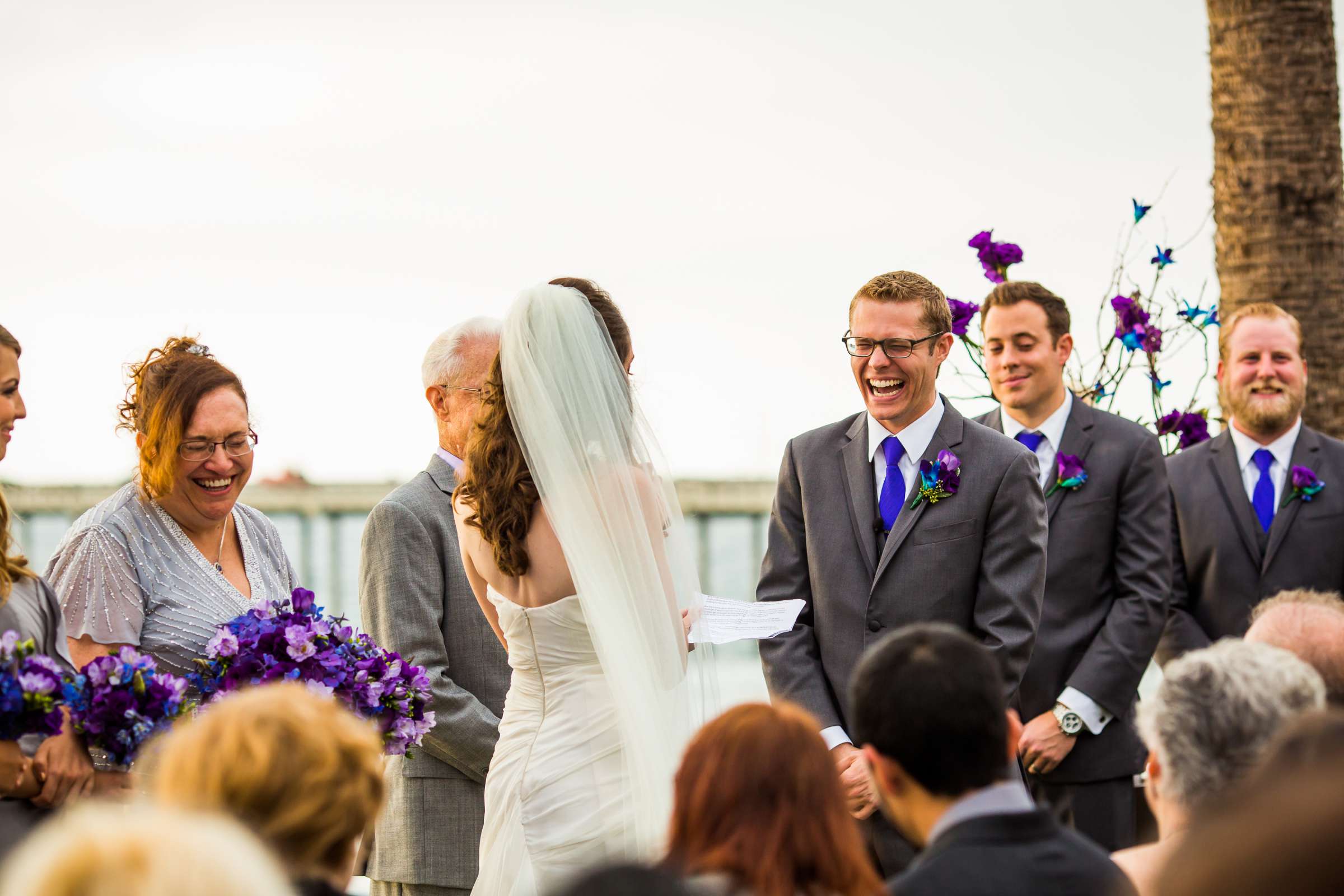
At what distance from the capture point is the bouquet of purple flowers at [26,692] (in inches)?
119

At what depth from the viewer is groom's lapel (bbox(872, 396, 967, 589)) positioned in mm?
4367

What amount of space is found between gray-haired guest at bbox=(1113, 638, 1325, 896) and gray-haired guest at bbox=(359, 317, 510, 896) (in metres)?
2.31

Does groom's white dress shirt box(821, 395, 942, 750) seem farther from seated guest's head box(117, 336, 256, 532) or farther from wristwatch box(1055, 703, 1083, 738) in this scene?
seated guest's head box(117, 336, 256, 532)

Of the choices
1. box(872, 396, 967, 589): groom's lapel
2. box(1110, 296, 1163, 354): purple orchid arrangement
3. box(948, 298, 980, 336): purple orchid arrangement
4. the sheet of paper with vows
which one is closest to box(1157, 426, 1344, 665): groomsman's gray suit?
box(1110, 296, 1163, 354): purple orchid arrangement

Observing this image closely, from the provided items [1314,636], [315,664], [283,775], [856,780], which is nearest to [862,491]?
[856,780]

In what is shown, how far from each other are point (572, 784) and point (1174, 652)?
2832mm

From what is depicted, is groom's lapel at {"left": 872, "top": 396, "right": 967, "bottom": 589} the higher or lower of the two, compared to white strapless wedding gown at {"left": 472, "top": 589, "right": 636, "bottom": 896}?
higher

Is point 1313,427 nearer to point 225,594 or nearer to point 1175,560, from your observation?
point 1175,560

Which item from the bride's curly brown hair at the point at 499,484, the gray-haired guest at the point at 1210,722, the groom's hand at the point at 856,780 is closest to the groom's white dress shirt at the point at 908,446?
the groom's hand at the point at 856,780

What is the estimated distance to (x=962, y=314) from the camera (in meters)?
5.67

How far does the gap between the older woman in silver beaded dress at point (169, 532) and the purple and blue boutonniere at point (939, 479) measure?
2.08 m

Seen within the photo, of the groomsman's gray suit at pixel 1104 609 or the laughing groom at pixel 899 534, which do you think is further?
the groomsman's gray suit at pixel 1104 609

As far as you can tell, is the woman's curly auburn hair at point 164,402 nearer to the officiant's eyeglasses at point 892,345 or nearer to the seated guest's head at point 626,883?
the officiant's eyeglasses at point 892,345

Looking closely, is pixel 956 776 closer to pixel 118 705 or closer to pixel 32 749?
pixel 118 705
